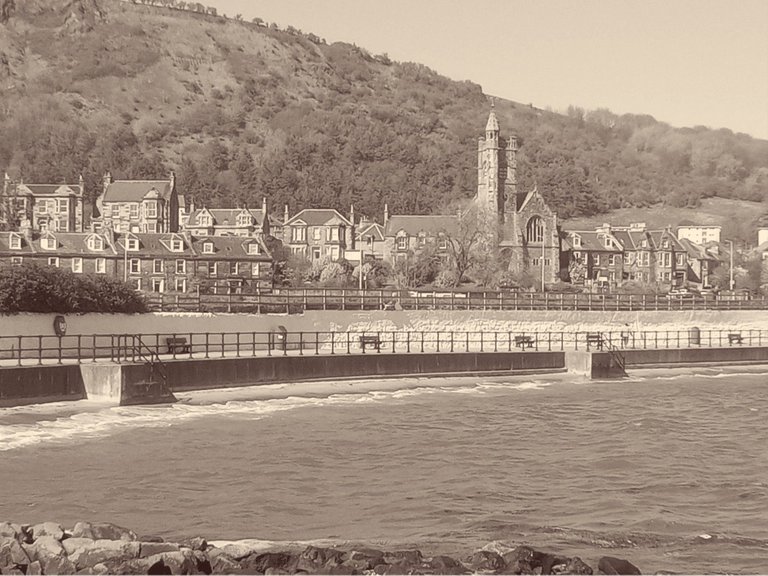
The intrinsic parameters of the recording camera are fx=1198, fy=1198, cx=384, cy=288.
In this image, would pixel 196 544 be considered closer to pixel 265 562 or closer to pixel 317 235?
pixel 265 562

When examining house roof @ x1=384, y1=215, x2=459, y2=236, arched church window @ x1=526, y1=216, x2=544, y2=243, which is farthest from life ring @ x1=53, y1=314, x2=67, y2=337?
arched church window @ x1=526, y1=216, x2=544, y2=243

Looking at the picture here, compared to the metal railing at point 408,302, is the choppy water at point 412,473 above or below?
below

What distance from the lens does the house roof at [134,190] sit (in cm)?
13050

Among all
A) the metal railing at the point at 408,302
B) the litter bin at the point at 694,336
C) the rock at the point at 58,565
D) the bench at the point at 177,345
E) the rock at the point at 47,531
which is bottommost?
the rock at the point at 58,565

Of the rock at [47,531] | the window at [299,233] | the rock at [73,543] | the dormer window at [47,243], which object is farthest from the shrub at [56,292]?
the window at [299,233]

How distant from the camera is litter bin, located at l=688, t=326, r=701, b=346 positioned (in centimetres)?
6989

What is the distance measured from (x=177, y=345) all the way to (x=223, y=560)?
29.4 m

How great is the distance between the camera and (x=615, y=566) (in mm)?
17219

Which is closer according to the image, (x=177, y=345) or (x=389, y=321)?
(x=177, y=345)

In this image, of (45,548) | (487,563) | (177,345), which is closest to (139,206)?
(177,345)

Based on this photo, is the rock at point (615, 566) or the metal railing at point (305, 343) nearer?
the rock at point (615, 566)

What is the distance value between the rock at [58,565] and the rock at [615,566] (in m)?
7.47

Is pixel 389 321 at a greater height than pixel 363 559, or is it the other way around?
pixel 389 321

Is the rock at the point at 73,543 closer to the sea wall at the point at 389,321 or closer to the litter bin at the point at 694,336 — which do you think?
the sea wall at the point at 389,321
